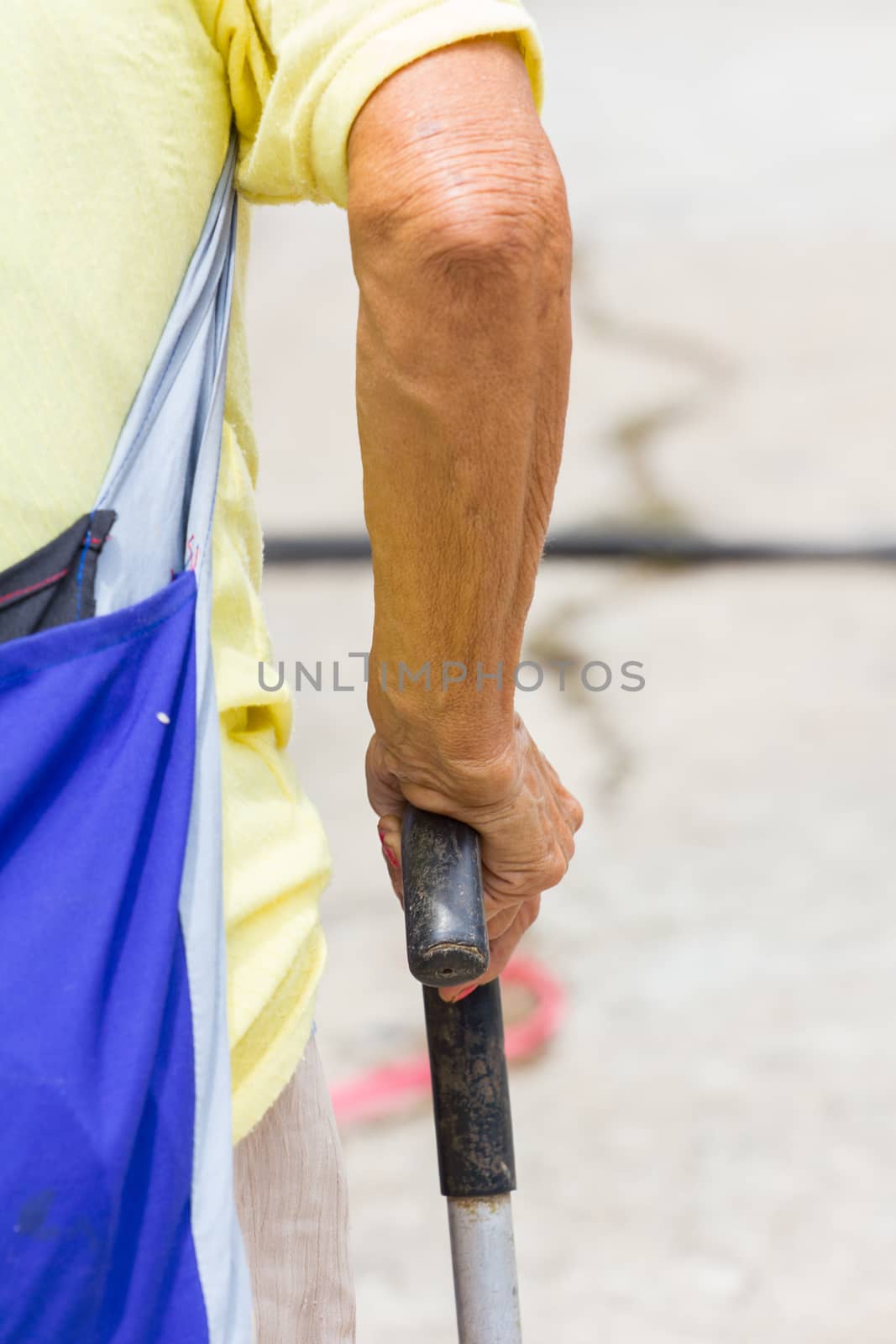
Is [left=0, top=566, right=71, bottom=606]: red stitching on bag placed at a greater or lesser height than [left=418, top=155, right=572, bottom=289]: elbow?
lesser

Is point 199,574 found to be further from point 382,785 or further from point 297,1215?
point 297,1215

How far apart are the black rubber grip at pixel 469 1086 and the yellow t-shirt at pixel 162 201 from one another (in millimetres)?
181

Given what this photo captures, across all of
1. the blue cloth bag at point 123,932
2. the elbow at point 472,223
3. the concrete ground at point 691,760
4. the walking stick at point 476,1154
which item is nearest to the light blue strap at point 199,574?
the blue cloth bag at point 123,932

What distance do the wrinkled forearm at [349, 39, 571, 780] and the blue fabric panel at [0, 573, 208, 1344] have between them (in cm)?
15

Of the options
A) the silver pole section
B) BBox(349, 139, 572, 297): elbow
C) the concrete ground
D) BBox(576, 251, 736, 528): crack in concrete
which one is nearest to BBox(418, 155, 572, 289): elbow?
BBox(349, 139, 572, 297): elbow

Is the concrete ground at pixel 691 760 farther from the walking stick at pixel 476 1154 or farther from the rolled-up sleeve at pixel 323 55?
the rolled-up sleeve at pixel 323 55

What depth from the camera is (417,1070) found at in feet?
6.95

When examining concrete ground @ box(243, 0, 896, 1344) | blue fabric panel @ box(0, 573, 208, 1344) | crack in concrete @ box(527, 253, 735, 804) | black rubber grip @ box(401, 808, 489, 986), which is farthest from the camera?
crack in concrete @ box(527, 253, 735, 804)

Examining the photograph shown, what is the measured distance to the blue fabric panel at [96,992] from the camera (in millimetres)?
628

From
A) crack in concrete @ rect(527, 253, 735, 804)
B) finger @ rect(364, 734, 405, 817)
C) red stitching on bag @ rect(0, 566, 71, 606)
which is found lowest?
crack in concrete @ rect(527, 253, 735, 804)

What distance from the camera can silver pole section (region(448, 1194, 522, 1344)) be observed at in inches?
37.9

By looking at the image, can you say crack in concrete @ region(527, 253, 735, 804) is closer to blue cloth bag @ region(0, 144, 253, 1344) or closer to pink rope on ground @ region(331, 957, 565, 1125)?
pink rope on ground @ region(331, 957, 565, 1125)

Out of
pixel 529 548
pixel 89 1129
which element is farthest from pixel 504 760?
pixel 89 1129

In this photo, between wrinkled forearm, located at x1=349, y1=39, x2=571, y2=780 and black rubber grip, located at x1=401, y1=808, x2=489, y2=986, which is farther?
black rubber grip, located at x1=401, y1=808, x2=489, y2=986
